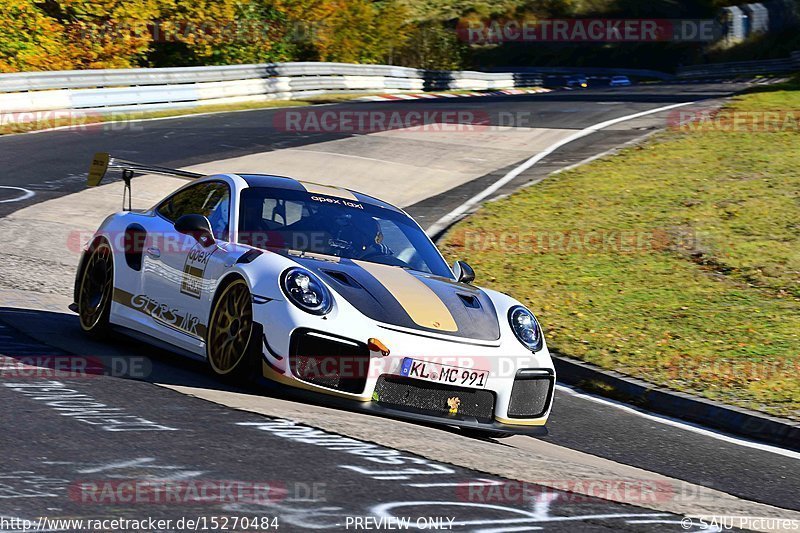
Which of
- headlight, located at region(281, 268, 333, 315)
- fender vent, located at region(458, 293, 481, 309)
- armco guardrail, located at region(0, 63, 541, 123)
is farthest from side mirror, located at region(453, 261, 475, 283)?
armco guardrail, located at region(0, 63, 541, 123)

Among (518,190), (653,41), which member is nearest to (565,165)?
(518,190)

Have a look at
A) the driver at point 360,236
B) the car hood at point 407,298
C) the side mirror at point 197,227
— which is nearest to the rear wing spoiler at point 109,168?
the side mirror at point 197,227

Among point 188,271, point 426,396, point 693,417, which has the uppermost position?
point 188,271

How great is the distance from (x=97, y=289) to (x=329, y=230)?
205cm

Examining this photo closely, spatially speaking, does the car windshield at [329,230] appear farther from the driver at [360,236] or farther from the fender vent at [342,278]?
the fender vent at [342,278]

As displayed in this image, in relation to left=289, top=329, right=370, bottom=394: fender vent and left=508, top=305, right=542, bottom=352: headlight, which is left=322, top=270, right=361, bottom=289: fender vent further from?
left=508, top=305, right=542, bottom=352: headlight

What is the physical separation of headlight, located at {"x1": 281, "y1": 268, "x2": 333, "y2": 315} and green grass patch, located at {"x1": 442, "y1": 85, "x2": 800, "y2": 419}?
3384mm

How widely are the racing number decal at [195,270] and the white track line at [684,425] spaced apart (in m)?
3.11

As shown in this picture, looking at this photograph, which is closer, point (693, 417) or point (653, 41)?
point (693, 417)

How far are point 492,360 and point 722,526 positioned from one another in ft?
7.48

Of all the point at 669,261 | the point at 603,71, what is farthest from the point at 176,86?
the point at 603,71

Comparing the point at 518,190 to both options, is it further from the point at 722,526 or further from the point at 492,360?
the point at 722,526

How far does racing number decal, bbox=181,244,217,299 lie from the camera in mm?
7406

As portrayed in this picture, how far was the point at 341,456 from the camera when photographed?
5.11 meters
